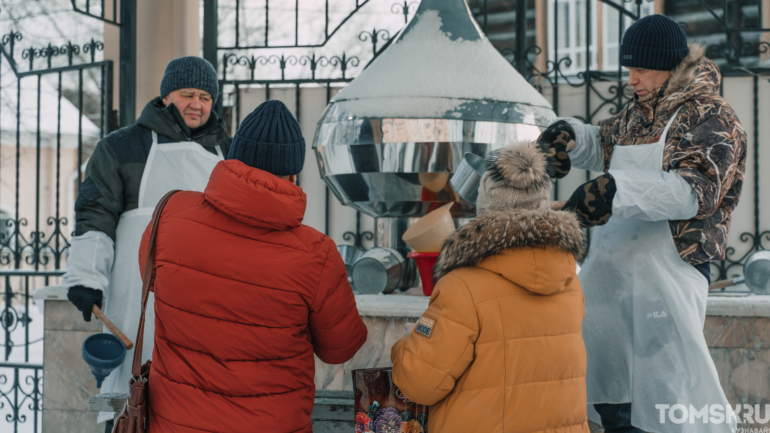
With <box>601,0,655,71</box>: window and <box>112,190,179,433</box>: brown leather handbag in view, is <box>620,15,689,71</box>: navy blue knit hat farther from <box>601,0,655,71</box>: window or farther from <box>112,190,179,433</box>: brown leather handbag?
<box>601,0,655,71</box>: window

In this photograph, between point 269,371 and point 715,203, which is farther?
point 715,203

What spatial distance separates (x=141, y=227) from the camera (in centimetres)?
241

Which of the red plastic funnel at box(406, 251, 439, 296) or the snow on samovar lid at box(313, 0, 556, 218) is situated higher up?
the snow on samovar lid at box(313, 0, 556, 218)

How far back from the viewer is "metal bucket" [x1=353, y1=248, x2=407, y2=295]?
2.96 meters

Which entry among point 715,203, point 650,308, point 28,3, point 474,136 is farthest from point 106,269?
point 28,3

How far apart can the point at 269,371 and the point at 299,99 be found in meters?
3.16

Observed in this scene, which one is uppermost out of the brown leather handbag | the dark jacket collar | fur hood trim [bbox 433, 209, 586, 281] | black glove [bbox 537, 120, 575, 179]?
the dark jacket collar

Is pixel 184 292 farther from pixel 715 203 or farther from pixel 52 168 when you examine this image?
pixel 52 168

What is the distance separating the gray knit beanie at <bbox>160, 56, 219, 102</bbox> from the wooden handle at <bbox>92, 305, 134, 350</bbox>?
87 centimetres

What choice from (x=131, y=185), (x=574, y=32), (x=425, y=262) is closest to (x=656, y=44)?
(x=425, y=262)

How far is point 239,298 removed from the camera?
1.53 m

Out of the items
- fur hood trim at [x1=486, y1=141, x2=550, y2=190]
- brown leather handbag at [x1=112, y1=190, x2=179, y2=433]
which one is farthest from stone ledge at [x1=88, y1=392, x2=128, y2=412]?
fur hood trim at [x1=486, y1=141, x2=550, y2=190]

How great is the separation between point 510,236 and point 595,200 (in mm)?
408

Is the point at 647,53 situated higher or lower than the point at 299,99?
lower
